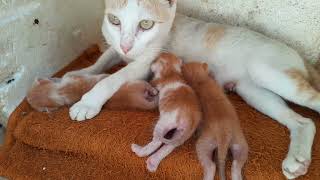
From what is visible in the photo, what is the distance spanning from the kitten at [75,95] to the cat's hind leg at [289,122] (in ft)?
1.08

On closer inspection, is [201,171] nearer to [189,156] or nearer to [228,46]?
[189,156]

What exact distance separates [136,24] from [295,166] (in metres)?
0.62

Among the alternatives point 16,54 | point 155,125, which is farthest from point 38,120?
point 155,125

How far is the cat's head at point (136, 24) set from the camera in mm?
1298

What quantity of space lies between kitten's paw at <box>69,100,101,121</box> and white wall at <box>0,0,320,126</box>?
31 cm

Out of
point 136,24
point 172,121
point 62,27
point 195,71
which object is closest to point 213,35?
point 195,71

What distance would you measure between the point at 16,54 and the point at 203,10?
721mm

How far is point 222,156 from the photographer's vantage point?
3.53 ft

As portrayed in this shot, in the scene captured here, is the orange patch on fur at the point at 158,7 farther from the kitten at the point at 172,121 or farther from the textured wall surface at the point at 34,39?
the textured wall surface at the point at 34,39

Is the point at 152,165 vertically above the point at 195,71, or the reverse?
the point at 195,71

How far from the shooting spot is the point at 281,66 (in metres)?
1.32

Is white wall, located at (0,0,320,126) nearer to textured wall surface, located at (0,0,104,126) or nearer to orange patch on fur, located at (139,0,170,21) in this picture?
textured wall surface, located at (0,0,104,126)

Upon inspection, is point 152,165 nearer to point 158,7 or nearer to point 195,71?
point 195,71

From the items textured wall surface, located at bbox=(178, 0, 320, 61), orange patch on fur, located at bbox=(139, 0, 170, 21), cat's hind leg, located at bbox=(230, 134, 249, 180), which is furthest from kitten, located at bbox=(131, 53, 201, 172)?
textured wall surface, located at bbox=(178, 0, 320, 61)
